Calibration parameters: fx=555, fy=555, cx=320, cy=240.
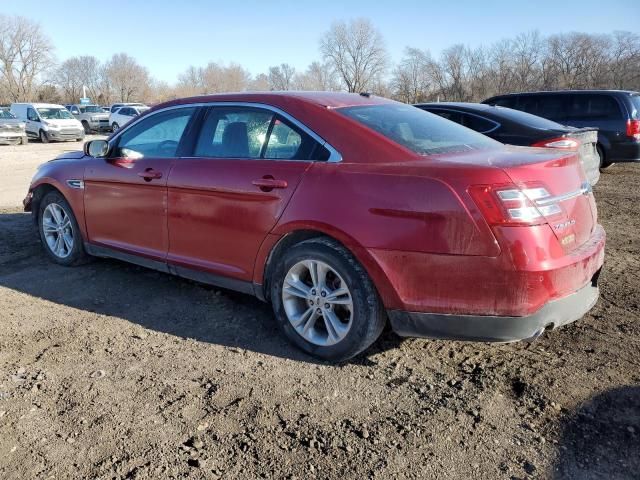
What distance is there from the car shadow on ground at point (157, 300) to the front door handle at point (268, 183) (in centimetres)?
99

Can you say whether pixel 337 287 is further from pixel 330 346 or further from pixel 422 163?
pixel 422 163

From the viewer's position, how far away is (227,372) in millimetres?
3232

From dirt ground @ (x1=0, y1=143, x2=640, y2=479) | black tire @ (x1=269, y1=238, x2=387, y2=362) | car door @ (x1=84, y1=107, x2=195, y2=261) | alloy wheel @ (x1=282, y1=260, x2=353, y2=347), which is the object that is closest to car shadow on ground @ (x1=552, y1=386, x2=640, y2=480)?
dirt ground @ (x1=0, y1=143, x2=640, y2=479)

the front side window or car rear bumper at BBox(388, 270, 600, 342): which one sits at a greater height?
the front side window

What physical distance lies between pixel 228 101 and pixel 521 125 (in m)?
4.83

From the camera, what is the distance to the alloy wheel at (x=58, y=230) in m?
5.21

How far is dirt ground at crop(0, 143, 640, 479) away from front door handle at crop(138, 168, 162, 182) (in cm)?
96

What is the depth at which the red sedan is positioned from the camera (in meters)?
2.82

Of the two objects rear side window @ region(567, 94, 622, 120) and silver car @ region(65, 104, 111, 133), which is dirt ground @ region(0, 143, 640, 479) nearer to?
rear side window @ region(567, 94, 622, 120)

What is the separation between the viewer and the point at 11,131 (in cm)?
2445

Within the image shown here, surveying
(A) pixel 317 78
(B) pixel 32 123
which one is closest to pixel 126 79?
(A) pixel 317 78

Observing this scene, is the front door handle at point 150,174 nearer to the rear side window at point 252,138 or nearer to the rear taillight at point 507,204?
the rear side window at point 252,138

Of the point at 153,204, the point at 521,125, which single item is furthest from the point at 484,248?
the point at 521,125

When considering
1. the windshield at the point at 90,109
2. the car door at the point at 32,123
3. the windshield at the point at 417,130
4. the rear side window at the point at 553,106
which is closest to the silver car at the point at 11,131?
the car door at the point at 32,123
